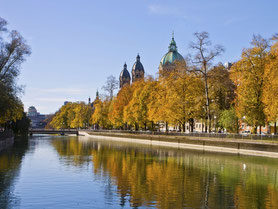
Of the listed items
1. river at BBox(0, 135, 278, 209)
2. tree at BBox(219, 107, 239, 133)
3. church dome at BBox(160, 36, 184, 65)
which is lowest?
river at BBox(0, 135, 278, 209)

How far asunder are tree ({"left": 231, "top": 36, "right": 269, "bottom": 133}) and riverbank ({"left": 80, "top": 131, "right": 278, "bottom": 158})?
14.6ft

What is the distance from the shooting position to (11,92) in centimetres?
5147

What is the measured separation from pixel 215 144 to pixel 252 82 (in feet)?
35.1

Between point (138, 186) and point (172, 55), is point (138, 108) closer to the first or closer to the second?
point (138, 186)

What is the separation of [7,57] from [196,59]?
2870 centimetres

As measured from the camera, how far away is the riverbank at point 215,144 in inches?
1881

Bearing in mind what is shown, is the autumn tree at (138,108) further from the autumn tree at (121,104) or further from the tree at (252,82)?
the tree at (252,82)

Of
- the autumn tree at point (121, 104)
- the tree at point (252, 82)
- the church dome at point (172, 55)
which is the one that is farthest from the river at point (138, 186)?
the church dome at point (172, 55)

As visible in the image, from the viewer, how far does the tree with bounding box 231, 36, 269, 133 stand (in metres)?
54.9

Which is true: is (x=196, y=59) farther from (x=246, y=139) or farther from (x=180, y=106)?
(x=246, y=139)

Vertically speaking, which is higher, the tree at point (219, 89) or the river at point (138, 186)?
the tree at point (219, 89)

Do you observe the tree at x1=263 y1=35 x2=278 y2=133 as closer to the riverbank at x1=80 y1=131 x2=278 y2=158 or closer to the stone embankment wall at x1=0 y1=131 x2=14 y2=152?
the riverbank at x1=80 y1=131 x2=278 y2=158

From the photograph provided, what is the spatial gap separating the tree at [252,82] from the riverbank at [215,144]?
4443mm

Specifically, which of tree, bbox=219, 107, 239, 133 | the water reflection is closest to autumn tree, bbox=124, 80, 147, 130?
tree, bbox=219, 107, 239, 133
